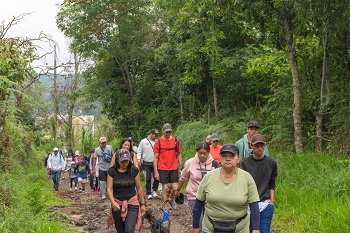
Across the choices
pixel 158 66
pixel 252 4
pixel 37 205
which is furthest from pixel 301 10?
pixel 158 66

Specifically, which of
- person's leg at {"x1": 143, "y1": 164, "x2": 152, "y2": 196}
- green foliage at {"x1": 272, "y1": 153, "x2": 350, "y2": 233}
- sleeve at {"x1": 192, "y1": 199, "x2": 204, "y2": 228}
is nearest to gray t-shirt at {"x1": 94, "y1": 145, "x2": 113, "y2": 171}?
person's leg at {"x1": 143, "y1": 164, "x2": 152, "y2": 196}

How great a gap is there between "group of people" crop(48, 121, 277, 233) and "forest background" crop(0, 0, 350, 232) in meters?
1.66

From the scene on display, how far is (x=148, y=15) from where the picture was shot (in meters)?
23.5

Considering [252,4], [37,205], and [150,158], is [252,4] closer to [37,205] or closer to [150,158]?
[150,158]

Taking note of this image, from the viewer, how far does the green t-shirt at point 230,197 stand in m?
4.33

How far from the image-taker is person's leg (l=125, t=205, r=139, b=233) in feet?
20.8

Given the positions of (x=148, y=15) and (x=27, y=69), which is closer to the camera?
(x=27, y=69)

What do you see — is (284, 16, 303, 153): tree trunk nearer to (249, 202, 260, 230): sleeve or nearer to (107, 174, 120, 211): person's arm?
(107, 174, 120, 211): person's arm

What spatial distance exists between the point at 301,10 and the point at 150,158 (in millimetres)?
5572

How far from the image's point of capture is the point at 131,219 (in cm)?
640

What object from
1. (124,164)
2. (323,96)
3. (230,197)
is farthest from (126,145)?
(323,96)

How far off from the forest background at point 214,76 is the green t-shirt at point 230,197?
8.00 ft

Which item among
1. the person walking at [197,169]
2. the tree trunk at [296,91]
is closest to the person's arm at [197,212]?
the person walking at [197,169]

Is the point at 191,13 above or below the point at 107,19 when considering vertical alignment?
below
